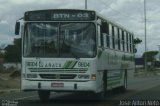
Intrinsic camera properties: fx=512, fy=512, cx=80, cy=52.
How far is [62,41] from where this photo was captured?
1906 cm

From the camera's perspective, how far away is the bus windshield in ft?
62.4

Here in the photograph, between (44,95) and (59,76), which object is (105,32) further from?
(44,95)

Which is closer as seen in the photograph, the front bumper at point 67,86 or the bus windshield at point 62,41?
the front bumper at point 67,86

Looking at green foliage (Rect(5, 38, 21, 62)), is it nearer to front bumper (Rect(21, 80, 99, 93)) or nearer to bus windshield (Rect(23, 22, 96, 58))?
bus windshield (Rect(23, 22, 96, 58))

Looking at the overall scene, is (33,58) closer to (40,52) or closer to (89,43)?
(40,52)

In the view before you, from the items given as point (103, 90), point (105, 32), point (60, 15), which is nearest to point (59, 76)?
point (60, 15)

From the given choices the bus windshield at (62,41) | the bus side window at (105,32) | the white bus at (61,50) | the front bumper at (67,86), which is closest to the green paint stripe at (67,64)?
the white bus at (61,50)

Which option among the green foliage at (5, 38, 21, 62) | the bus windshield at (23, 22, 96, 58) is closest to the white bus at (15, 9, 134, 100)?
the bus windshield at (23, 22, 96, 58)

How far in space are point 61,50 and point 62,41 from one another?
1.11 feet

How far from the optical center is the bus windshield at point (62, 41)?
62.4 ft

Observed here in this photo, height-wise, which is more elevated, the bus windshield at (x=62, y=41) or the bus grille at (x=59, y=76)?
the bus windshield at (x=62, y=41)

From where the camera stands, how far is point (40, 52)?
63.0ft

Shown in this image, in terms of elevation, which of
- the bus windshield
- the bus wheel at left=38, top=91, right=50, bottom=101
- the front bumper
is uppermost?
the bus windshield

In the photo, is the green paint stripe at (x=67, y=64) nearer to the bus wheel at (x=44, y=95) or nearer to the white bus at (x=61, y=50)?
the white bus at (x=61, y=50)
